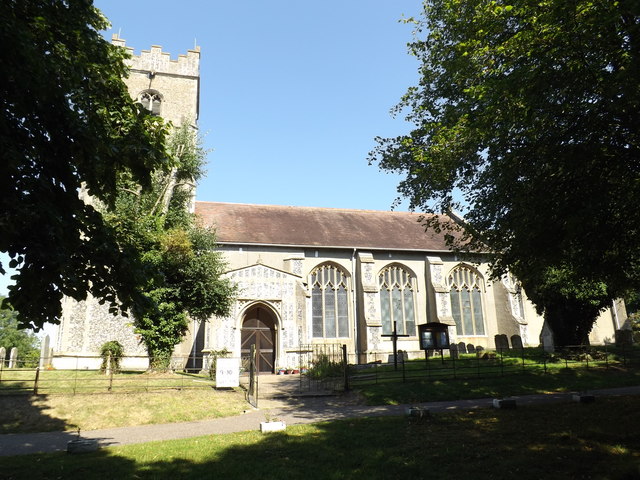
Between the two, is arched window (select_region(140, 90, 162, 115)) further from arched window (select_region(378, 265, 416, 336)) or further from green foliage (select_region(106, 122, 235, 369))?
arched window (select_region(378, 265, 416, 336))

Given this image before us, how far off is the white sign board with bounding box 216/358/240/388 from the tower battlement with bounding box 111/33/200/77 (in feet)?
69.5

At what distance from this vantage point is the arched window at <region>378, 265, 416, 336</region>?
2723 cm

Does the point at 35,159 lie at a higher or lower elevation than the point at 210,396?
higher

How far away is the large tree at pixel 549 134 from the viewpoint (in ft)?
27.9

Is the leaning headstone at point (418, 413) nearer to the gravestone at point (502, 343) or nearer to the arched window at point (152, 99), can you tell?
the gravestone at point (502, 343)

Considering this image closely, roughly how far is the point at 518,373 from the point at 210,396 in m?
11.7

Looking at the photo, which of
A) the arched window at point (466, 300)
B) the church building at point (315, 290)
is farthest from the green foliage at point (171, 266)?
the arched window at point (466, 300)

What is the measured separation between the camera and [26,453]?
8734 millimetres

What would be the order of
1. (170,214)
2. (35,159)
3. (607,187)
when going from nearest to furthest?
(35,159)
(607,187)
(170,214)

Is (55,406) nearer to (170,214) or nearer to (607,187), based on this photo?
(170,214)

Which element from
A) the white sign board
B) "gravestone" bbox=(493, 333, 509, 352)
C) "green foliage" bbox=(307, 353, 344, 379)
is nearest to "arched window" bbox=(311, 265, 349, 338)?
"green foliage" bbox=(307, 353, 344, 379)

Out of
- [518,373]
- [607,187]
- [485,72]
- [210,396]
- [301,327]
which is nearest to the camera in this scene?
[607,187]

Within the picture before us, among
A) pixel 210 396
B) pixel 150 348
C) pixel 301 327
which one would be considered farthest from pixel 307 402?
pixel 301 327

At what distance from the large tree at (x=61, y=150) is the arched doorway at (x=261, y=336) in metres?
15.8
